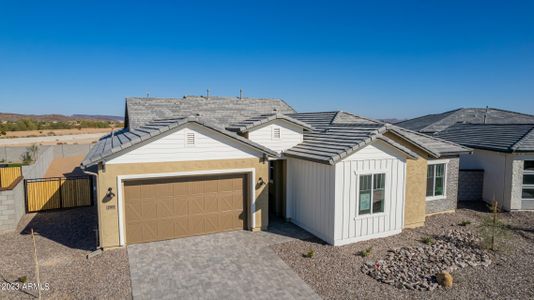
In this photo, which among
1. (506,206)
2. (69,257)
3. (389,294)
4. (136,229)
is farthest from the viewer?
(506,206)

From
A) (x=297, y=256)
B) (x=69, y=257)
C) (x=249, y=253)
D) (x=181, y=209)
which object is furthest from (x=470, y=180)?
(x=69, y=257)

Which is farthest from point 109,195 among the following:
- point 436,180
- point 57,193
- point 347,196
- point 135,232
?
point 436,180

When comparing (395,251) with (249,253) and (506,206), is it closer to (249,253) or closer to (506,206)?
(249,253)

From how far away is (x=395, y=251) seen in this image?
1057 cm

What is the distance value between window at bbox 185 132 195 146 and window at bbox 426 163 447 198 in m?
10.1

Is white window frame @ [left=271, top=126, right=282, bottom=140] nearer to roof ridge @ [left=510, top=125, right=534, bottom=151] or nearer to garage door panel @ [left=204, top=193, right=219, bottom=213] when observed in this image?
garage door panel @ [left=204, top=193, right=219, bottom=213]

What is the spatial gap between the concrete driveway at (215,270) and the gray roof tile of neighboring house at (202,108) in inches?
240

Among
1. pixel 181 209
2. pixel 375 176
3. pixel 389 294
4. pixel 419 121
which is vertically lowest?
pixel 389 294

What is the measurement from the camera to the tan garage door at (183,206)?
11062 mm

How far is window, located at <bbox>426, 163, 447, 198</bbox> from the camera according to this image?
14.9 meters

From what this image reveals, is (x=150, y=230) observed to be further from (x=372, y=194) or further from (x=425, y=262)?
(x=425, y=262)

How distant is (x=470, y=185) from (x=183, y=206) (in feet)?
46.6

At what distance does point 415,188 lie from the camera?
13.2 metres

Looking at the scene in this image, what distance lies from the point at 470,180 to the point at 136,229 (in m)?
15.8
